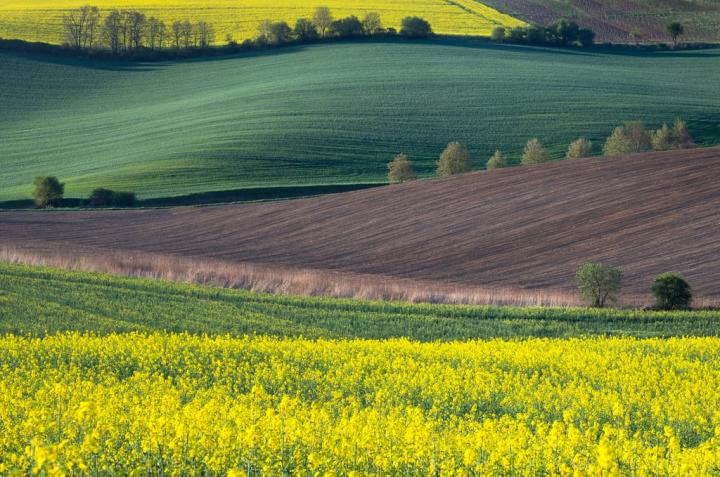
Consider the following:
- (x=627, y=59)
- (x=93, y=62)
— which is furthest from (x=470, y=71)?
(x=93, y=62)

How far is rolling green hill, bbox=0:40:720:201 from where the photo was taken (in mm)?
71000

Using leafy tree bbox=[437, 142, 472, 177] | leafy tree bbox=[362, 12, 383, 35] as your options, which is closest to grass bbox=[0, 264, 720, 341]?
leafy tree bbox=[437, 142, 472, 177]

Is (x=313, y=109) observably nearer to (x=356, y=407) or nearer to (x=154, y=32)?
(x=154, y=32)

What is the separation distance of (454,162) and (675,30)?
62764 mm

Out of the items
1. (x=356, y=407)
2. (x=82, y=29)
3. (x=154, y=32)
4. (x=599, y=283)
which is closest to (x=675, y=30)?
(x=154, y=32)

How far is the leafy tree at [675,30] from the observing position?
383ft

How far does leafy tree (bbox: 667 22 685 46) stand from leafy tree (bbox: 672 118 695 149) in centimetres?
5067

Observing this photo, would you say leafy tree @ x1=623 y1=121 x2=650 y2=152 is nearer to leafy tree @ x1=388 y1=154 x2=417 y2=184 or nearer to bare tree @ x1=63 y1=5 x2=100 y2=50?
leafy tree @ x1=388 y1=154 x2=417 y2=184

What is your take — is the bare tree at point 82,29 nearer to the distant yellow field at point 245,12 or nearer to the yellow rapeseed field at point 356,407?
the distant yellow field at point 245,12

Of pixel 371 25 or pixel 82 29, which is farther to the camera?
pixel 371 25

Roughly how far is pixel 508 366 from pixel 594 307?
12.1 m

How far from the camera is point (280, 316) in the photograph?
94.4ft

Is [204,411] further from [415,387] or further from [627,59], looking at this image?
[627,59]

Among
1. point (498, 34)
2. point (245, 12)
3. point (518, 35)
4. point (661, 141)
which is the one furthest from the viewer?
point (245, 12)
